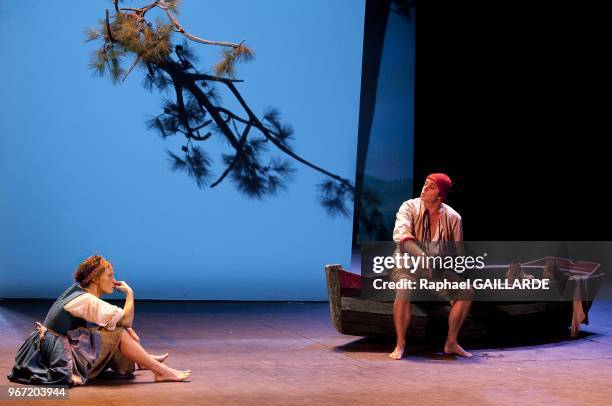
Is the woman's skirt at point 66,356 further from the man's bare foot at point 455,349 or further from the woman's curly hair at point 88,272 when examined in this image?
the man's bare foot at point 455,349

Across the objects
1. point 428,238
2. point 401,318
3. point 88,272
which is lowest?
point 401,318

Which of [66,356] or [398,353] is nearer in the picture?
[66,356]

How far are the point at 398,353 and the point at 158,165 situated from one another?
3.47 meters

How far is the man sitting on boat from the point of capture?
5738 mm

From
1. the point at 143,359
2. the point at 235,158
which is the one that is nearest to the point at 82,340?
the point at 143,359

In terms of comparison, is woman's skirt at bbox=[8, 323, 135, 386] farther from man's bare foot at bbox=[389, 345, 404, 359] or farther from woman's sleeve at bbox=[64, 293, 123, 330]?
man's bare foot at bbox=[389, 345, 404, 359]

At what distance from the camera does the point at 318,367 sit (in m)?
5.27

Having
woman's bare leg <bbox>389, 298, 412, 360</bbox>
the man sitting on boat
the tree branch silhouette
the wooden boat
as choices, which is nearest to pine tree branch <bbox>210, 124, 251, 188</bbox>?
the tree branch silhouette

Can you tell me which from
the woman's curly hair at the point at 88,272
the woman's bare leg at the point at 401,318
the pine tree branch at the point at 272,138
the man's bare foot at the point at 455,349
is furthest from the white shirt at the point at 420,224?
the pine tree branch at the point at 272,138

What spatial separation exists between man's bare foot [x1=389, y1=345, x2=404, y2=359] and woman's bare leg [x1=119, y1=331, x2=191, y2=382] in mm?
1500

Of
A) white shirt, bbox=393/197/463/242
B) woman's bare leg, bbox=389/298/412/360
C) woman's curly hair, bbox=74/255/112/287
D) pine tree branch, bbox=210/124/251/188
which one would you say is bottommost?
woman's bare leg, bbox=389/298/412/360

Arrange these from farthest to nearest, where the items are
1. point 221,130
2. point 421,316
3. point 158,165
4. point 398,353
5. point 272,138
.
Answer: point 272,138 → point 221,130 → point 158,165 → point 421,316 → point 398,353

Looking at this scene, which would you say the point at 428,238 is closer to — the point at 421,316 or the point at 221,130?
the point at 421,316

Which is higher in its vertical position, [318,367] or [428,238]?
[428,238]
